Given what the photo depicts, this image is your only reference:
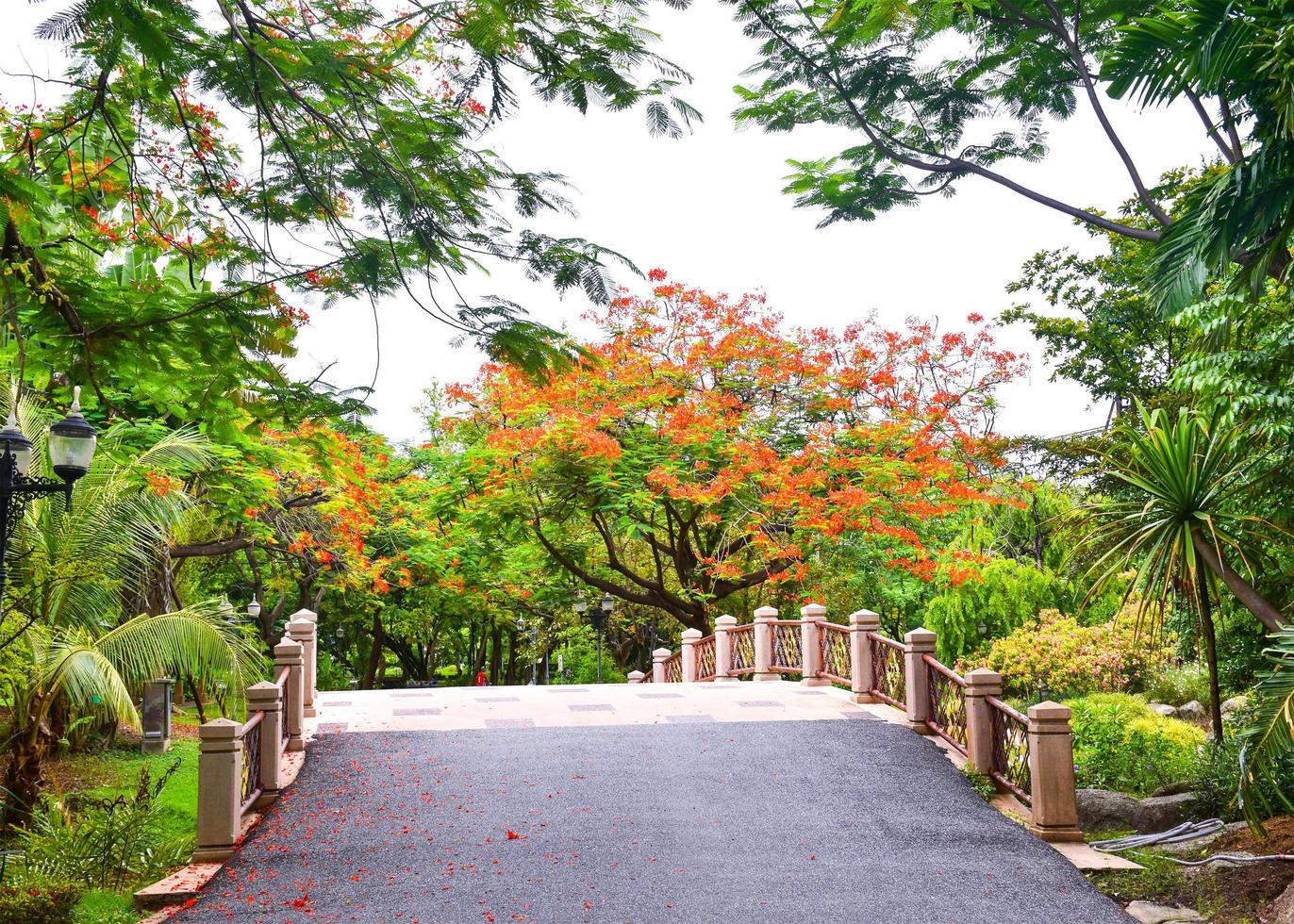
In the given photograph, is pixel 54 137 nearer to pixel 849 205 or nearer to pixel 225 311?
pixel 225 311

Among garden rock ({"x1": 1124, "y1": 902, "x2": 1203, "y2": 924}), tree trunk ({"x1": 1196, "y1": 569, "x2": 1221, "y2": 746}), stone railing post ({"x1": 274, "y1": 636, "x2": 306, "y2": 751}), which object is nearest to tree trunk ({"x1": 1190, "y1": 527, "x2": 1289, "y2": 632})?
tree trunk ({"x1": 1196, "y1": 569, "x2": 1221, "y2": 746})

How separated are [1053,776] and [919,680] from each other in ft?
10.4

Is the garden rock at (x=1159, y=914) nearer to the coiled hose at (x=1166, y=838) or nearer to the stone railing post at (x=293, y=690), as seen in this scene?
the coiled hose at (x=1166, y=838)

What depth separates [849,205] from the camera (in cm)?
1230

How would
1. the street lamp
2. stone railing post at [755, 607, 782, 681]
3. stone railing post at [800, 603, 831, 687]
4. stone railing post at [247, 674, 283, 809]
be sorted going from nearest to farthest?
stone railing post at [247, 674, 283, 809] < stone railing post at [800, 603, 831, 687] < stone railing post at [755, 607, 782, 681] < the street lamp

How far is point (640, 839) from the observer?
8953 mm

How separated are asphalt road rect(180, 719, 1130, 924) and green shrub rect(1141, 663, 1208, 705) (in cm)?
685

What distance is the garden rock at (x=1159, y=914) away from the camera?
7551mm

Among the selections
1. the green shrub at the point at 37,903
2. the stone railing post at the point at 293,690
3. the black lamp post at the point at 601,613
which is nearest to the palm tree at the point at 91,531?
the stone railing post at the point at 293,690

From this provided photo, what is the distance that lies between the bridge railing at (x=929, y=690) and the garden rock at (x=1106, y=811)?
0.81m

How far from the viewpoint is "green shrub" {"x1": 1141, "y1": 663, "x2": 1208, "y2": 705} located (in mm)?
16297

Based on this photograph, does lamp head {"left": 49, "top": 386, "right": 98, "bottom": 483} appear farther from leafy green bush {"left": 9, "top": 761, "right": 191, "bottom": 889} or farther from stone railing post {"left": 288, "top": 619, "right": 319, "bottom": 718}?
stone railing post {"left": 288, "top": 619, "right": 319, "bottom": 718}

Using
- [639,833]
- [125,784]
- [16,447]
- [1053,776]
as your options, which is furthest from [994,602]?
[16,447]

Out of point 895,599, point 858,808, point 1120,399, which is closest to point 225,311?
point 858,808
